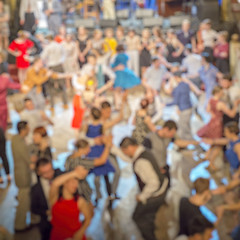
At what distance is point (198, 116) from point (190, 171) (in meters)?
2.28

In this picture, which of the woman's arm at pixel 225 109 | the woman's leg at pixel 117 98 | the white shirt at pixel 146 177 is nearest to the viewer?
the white shirt at pixel 146 177

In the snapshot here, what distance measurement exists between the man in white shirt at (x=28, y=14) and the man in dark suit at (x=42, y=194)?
674cm

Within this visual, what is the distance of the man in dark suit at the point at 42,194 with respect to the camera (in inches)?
116

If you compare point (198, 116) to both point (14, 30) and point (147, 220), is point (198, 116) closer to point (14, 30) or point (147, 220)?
point (147, 220)

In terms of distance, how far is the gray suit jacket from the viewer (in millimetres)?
3301

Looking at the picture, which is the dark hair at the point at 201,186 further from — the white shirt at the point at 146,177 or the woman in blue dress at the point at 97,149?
the woman in blue dress at the point at 97,149

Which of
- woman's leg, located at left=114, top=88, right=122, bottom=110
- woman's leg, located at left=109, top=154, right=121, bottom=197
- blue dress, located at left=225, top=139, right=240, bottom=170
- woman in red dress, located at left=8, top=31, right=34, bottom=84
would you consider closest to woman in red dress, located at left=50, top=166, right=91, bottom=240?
woman's leg, located at left=109, top=154, right=121, bottom=197

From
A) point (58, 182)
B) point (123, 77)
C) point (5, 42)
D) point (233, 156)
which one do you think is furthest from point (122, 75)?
point (58, 182)

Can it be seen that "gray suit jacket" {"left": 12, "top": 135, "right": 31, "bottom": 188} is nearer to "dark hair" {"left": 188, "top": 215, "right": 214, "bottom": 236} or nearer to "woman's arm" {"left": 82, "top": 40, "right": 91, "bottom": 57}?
"dark hair" {"left": 188, "top": 215, "right": 214, "bottom": 236}

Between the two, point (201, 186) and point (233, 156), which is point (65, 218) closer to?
point (201, 186)

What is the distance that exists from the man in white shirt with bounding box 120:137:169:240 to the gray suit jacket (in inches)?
35.1

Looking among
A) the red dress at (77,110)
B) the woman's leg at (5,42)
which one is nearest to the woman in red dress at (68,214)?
the red dress at (77,110)

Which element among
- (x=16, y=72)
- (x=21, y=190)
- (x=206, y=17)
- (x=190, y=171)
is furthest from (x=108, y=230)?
(x=206, y=17)

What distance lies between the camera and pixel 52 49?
266 inches
